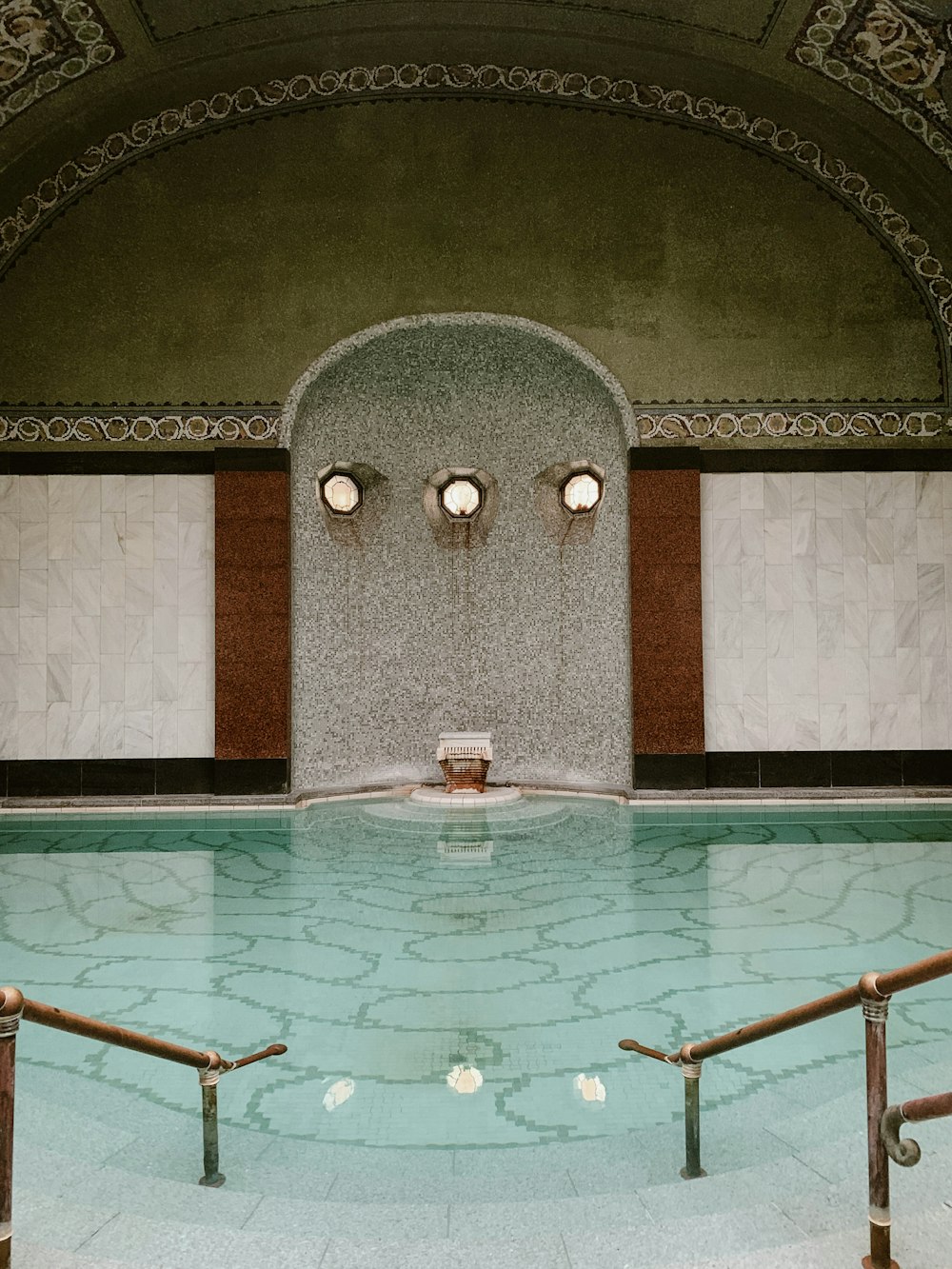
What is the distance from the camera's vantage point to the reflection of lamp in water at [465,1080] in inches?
100

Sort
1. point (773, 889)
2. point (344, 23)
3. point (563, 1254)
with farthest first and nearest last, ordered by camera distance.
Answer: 1. point (344, 23)
2. point (773, 889)
3. point (563, 1254)

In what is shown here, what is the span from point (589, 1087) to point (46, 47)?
25.5 ft

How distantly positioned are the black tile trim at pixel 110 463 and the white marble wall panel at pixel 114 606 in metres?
0.07

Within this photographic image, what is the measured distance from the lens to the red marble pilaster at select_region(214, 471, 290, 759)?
7.58 meters

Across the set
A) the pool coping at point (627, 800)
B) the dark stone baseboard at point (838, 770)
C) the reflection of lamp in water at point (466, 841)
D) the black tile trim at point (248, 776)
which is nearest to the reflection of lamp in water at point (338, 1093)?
the reflection of lamp in water at point (466, 841)

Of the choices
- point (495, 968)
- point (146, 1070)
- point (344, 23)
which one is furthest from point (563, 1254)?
point (344, 23)

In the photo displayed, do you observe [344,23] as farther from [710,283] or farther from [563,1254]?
[563,1254]

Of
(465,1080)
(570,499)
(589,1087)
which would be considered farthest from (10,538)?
(589,1087)

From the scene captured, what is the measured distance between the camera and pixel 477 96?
25.0ft

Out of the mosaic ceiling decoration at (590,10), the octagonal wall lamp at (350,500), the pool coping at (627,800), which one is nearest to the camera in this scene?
the mosaic ceiling decoration at (590,10)

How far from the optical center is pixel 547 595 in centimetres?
863

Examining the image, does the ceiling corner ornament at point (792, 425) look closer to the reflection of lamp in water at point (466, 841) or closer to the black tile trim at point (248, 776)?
the reflection of lamp in water at point (466, 841)

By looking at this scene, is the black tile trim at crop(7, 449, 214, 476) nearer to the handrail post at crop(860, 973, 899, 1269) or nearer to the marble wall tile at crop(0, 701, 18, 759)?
the marble wall tile at crop(0, 701, 18, 759)

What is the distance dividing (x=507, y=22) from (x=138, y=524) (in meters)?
5.02
